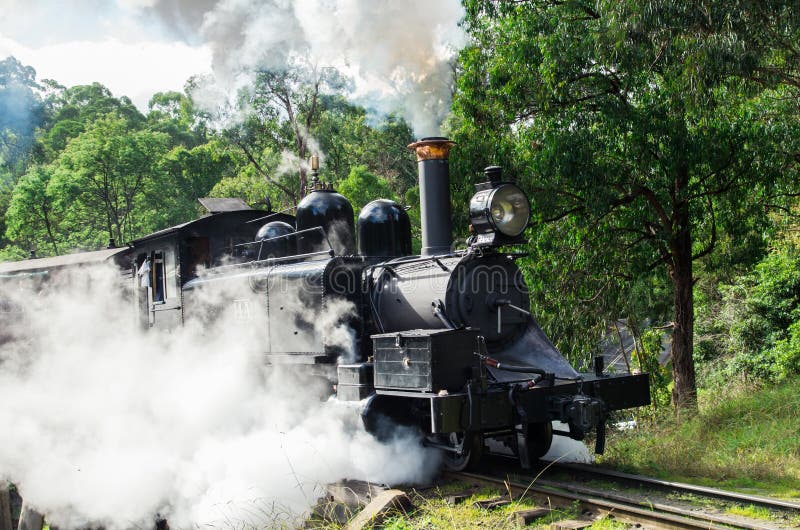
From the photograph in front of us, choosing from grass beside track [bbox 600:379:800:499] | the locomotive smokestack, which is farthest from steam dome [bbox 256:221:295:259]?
grass beside track [bbox 600:379:800:499]

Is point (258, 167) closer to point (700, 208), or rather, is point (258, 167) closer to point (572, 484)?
point (700, 208)

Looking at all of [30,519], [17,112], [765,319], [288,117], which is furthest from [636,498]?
[17,112]

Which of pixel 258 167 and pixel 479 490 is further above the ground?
pixel 258 167

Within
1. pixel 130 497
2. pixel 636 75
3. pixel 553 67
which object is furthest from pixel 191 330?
pixel 636 75

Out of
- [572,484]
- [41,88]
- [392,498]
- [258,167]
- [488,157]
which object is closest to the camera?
[392,498]

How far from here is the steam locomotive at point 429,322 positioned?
5512mm

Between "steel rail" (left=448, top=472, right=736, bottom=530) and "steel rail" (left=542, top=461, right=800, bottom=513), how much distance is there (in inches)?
17.0

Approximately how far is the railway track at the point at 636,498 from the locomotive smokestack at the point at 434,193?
2077mm

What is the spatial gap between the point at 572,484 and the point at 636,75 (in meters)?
5.24

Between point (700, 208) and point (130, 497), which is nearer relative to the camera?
point (130, 497)

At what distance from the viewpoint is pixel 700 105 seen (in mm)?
7770

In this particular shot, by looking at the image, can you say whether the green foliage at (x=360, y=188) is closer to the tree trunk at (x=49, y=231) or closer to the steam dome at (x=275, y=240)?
the tree trunk at (x=49, y=231)

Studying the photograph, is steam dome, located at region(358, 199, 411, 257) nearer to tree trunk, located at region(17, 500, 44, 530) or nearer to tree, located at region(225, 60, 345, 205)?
tree trunk, located at region(17, 500, 44, 530)

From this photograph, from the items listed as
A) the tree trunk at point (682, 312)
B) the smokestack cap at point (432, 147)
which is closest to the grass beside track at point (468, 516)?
the smokestack cap at point (432, 147)
